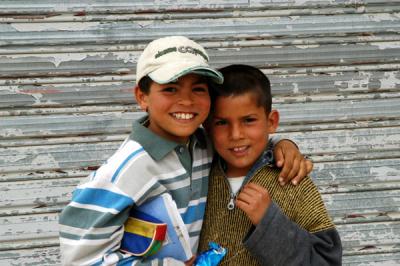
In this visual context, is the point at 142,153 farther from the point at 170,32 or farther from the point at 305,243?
the point at 170,32

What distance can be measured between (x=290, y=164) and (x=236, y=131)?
246mm

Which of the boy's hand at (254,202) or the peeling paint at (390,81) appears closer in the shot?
the boy's hand at (254,202)

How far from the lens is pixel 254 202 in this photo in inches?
78.8

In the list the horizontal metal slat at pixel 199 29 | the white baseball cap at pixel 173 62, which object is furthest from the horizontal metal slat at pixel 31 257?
the white baseball cap at pixel 173 62

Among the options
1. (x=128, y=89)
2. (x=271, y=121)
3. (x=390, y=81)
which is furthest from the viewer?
(x=390, y=81)

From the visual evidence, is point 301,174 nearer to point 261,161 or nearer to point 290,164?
point 290,164

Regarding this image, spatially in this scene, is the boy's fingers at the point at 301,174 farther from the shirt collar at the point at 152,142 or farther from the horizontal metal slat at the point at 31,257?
the horizontal metal slat at the point at 31,257

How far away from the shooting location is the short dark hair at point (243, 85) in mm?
2180

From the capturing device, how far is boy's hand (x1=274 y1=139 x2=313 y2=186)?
7.01ft

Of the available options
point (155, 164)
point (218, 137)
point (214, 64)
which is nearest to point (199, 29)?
point (214, 64)

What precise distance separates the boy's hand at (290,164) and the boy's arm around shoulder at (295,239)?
0.12 metres

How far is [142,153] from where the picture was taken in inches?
77.9

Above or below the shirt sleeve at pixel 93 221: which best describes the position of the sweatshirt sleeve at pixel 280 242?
below

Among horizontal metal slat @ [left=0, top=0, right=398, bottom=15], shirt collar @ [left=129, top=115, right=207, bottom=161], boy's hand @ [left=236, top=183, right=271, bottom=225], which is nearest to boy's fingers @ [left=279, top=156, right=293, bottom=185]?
boy's hand @ [left=236, top=183, right=271, bottom=225]
